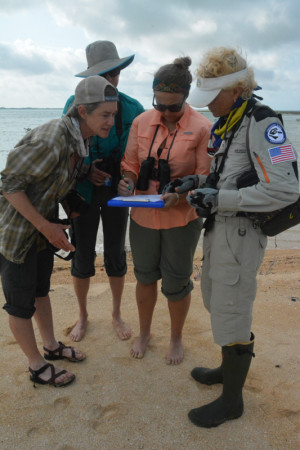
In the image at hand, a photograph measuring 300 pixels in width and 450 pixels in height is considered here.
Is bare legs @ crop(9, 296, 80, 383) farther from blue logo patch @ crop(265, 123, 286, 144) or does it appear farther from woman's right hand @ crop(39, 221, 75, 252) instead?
blue logo patch @ crop(265, 123, 286, 144)

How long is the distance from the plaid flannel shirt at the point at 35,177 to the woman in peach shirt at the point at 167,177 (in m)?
0.55

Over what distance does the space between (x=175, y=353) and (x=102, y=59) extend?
243 centimetres

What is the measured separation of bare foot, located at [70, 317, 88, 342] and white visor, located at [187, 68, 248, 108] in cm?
226

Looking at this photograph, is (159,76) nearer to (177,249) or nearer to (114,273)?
(177,249)

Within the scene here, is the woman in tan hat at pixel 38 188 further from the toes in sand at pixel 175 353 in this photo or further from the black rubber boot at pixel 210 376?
the black rubber boot at pixel 210 376

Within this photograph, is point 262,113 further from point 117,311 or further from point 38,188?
point 117,311

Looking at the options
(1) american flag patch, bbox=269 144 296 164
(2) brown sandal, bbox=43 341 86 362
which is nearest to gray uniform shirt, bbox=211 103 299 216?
(1) american flag patch, bbox=269 144 296 164

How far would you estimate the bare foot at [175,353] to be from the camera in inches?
115

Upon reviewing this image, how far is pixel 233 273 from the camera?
2074 millimetres

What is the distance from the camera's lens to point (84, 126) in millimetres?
2377

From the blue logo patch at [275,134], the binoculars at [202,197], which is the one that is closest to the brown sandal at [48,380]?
the binoculars at [202,197]

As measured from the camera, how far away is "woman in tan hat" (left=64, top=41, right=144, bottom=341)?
2836mm

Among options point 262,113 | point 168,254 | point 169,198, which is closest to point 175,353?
point 168,254

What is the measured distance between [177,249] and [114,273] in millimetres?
854
